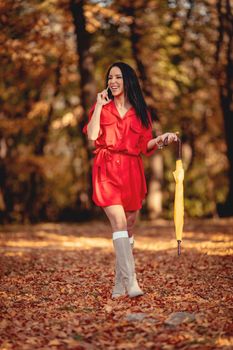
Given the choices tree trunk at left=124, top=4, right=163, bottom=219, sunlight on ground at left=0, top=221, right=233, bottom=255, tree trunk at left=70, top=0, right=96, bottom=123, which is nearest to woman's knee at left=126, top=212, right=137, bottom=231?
sunlight on ground at left=0, top=221, right=233, bottom=255

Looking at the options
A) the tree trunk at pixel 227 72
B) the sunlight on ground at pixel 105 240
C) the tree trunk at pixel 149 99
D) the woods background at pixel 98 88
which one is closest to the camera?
the sunlight on ground at pixel 105 240

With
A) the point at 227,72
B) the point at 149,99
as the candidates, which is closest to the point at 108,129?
the point at 227,72

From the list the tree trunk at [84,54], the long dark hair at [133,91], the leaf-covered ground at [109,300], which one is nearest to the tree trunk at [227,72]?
the tree trunk at [84,54]

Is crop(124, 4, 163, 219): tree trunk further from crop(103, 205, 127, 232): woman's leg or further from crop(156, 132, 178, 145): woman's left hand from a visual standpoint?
crop(103, 205, 127, 232): woman's leg

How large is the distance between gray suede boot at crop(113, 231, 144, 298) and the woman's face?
51.7 inches

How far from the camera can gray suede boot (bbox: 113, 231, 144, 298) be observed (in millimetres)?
5656

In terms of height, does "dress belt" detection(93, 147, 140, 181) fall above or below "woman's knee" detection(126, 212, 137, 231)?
above

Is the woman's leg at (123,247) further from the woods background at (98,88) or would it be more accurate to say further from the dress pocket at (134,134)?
the woods background at (98,88)

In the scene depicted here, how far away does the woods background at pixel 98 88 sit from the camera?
49.0ft

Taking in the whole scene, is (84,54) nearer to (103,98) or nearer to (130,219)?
(103,98)

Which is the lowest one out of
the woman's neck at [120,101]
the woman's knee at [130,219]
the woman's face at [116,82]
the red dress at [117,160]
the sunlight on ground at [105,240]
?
the sunlight on ground at [105,240]

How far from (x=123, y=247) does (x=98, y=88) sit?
49.7 feet

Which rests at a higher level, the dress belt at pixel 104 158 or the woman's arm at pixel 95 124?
the woman's arm at pixel 95 124

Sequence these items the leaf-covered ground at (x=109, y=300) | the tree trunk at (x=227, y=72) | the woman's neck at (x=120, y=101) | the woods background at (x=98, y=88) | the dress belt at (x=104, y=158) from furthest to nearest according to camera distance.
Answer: the tree trunk at (x=227, y=72) < the woods background at (x=98, y=88) < the woman's neck at (x=120, y=101) < the dress belt at (x=104, y=158) < the leaf-covered ground at (x=109, y=300)
